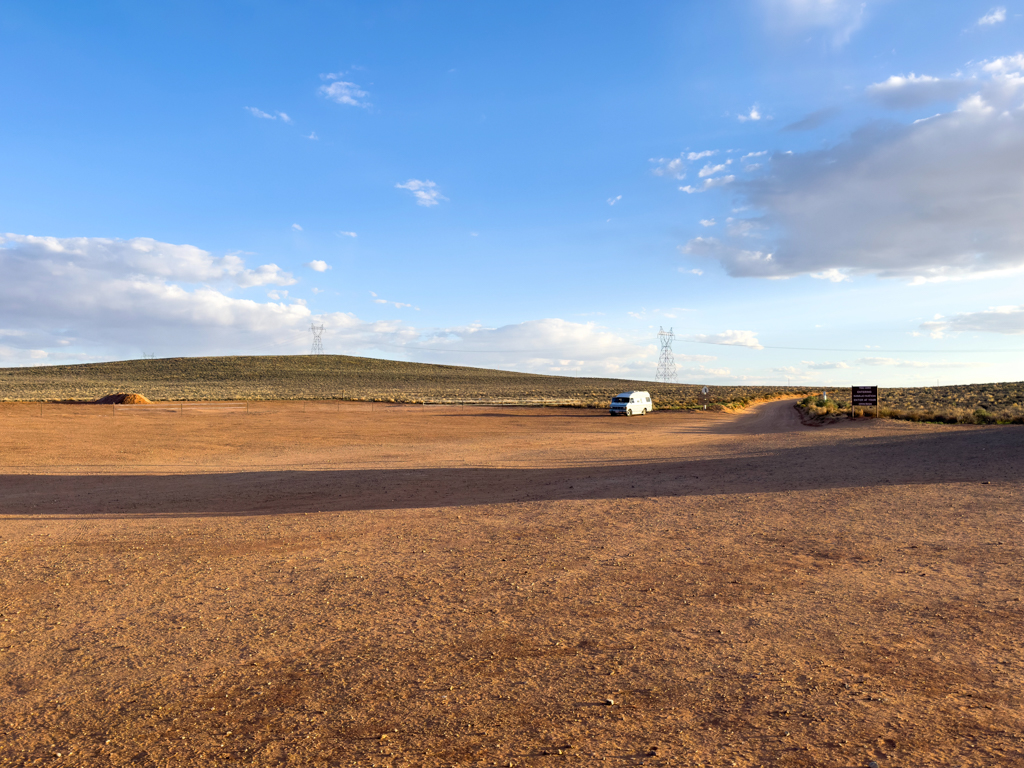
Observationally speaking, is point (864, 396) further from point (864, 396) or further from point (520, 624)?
point (520, 624)

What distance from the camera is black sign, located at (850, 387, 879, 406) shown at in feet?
99.6

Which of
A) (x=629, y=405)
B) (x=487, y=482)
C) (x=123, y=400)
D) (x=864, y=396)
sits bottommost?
(x=487, y=482)

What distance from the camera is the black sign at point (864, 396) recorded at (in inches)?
1195

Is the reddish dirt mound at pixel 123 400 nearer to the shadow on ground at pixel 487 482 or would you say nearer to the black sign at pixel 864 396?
the shadow on ground at pixel 487 482

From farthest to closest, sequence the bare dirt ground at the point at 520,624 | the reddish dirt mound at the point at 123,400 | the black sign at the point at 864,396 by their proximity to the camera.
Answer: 1. the reddish dirt mound at the point at 123,400
2. the black sign at the point at 864,396
3. the bare dirt ground at the point at 520,624

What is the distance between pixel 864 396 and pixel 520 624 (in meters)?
30.3

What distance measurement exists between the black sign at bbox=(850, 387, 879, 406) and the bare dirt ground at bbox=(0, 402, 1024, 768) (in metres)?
18.0

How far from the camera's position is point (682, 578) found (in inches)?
267

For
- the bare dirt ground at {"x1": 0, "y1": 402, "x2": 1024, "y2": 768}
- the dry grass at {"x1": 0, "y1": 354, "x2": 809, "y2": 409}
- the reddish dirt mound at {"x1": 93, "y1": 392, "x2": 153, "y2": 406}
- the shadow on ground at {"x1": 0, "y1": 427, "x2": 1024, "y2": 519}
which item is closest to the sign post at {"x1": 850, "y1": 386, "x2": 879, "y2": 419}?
the shadow on ground at {"x1": 0, "y1": 427, "x2": 1024, "y2": 519}

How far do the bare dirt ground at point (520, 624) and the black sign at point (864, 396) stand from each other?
Answer: 1800 cm

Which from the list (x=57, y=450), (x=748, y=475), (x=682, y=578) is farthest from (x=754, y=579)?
(x=57, y=450)

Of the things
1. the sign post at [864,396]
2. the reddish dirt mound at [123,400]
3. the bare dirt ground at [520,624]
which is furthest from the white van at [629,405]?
the reddish dirt mound at [123,400]

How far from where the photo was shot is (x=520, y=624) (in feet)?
18.0

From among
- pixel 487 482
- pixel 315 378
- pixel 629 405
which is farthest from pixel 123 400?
pixel 315 378
